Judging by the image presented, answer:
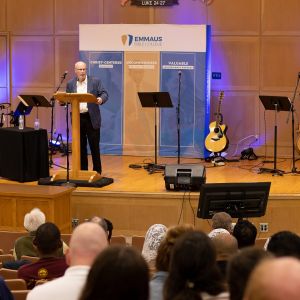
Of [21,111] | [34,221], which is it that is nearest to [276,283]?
[34,221]

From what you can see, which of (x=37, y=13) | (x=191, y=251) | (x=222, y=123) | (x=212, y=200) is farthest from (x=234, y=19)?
(x=191, y=251)

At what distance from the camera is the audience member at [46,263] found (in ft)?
13.8

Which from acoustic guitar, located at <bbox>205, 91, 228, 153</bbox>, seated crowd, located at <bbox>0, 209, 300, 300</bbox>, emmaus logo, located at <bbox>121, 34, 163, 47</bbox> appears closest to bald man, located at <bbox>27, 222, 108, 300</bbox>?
seated crowd, located at <bbox>0, 209, 300, 300</bbox>

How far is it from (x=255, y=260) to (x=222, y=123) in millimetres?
9876

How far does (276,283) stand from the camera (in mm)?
1590

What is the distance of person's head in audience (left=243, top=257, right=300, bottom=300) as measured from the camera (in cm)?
158

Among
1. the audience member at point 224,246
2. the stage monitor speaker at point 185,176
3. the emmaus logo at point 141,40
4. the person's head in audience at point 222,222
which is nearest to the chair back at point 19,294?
the audience member at point 224,246

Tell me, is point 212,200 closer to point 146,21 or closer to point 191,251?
point 191,251

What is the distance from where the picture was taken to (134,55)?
11.9m

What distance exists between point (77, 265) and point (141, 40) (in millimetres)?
9521

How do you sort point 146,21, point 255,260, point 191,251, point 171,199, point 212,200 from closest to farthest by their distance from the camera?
point 255,260 < point 191,251 < point 212,200 < point 171,199 < point 146,21

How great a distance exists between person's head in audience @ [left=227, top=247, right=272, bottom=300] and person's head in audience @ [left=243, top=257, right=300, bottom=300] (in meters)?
0.40

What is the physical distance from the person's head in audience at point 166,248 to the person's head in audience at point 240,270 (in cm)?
80

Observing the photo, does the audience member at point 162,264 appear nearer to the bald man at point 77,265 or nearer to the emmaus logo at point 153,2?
the bald man at point 77,265
